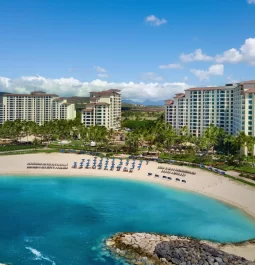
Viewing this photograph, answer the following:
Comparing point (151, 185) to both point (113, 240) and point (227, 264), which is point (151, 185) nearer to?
point (113, 240)

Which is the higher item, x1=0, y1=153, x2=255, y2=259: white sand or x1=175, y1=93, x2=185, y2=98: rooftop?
x1=175, y1=93, x2=185, y2=98: rooftop

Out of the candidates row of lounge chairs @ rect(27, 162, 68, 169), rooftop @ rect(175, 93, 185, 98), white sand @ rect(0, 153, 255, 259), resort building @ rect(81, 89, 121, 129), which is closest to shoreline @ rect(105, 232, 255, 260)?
white sand @ rect(0, 153, 255, 259)

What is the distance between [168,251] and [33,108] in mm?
138561

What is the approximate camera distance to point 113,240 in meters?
34.2

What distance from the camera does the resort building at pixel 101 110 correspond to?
125 meters

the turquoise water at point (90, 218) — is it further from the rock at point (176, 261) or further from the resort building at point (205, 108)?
the resort building at point (205, 108)

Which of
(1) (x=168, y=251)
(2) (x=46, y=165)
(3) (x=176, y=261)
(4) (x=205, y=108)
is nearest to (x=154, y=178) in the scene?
(2) (x=46, y=165)

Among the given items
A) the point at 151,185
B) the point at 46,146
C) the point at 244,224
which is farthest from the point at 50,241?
the point at 46,146

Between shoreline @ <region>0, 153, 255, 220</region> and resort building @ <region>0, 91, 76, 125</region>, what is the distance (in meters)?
77.4

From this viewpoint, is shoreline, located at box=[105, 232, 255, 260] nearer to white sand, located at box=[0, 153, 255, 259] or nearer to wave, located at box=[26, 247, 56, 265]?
white sand, located at box=[0, 153, 255, 259]

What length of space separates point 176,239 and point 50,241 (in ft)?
44.1

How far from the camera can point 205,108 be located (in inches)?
4274

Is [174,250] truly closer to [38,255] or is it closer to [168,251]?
[168,251]

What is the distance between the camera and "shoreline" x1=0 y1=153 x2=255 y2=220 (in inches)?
1917
